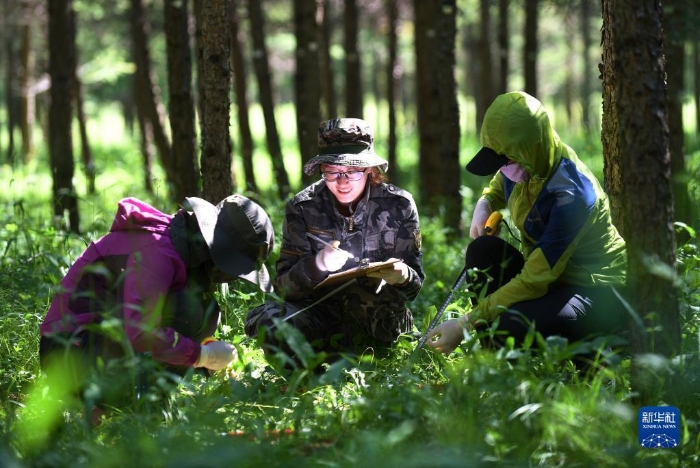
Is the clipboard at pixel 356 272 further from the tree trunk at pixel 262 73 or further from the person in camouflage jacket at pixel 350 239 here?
the tree trunk at pixel 262 73

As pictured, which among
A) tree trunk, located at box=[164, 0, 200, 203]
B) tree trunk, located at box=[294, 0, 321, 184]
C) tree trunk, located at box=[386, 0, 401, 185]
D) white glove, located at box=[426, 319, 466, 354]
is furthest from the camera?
tree trunk, located at box=[386, 0, 401, 185]

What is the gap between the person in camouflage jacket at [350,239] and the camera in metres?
4.66

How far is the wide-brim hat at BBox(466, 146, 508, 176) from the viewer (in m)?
4.14

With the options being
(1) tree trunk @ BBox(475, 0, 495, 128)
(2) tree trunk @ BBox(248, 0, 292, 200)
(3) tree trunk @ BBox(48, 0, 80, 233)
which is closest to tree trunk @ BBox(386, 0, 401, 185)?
(2) tree trunk @ BBox(248, 0, 292, 200)

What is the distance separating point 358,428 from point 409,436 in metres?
0.26

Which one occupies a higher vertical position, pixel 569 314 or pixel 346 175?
pixel 346 175

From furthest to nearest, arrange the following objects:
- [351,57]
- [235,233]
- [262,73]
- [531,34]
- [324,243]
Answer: [351,57]
[531,34]
[262,73]
[324,243]
[235,233]

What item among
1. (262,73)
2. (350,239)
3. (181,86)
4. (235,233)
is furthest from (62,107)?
(235,233)

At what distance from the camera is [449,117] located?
26.8 feet

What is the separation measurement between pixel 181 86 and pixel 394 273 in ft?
13.7

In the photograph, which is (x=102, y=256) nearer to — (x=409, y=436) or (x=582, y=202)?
(x=409, y=436)

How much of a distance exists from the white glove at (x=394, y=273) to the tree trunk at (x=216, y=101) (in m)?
1.83

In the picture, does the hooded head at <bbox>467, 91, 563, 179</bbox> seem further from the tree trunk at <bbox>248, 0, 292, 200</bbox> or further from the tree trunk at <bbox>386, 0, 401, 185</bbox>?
the tree trunk at <bbox>386, 0, 401, 185</bbox>

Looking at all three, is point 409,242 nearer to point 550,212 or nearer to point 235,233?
point 550,212
